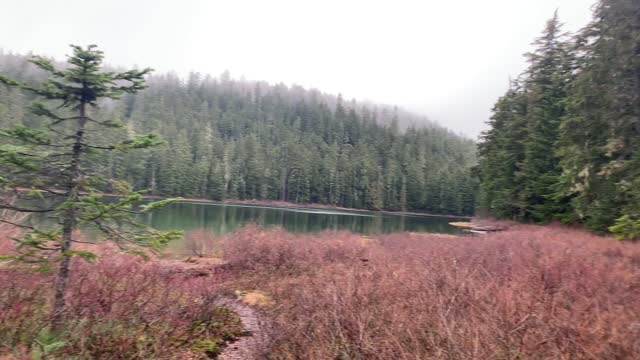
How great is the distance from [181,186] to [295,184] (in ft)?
94.3

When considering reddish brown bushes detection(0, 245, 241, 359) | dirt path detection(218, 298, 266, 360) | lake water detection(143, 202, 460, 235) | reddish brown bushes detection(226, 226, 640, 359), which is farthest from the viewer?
lake water detection(143, 202, 460, 235)

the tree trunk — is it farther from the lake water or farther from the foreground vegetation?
the lake water

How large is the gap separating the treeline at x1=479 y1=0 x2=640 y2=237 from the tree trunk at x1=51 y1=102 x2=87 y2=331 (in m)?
15.6

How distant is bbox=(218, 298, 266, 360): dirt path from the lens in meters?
6.97

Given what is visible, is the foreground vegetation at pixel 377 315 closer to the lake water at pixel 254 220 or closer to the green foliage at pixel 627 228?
the green foliage at pixel 627 228

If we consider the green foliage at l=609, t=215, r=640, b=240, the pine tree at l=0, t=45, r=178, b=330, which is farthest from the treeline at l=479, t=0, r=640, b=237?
the pine tree at l=0, t=45, r=178, b=330

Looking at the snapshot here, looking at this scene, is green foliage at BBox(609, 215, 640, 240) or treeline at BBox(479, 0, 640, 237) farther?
treeline at BBox(479, 0, 640, 237)

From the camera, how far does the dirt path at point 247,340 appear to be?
22.9 feet

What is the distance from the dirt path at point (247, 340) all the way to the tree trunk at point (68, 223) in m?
2.86

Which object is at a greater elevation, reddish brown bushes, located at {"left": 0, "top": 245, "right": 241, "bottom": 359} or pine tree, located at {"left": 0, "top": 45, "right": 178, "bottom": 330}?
pine tree, located at {"left": 0, "top": 45, "right": 178, "bottom": 330}

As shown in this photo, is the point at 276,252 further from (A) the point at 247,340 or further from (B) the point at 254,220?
(B) the point at 254,220

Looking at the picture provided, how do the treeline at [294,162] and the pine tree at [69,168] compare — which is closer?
the pine tree at [69,168]

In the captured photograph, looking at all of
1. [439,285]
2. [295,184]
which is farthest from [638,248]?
[295,184]

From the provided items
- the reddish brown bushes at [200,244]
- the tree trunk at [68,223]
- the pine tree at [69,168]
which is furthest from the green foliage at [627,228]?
the reddish brown bushes at [200,244]
